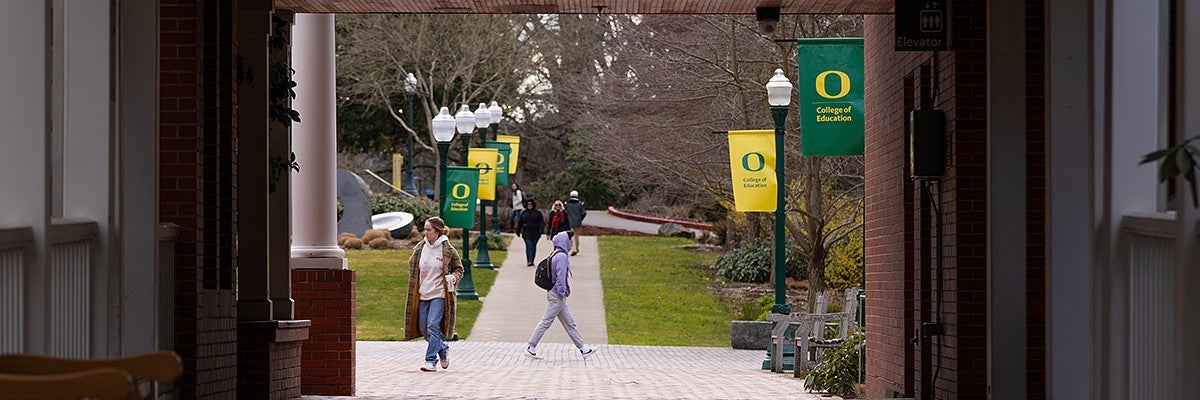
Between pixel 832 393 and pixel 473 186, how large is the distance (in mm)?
15594

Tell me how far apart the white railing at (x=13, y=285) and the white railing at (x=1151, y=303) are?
4527mm

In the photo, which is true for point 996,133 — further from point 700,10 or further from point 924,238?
point 700,10

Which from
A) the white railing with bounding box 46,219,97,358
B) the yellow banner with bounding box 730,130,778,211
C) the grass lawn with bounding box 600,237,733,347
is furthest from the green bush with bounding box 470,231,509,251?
the white railing with bounding box 46,219,97,358

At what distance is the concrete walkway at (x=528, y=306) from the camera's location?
24.8 metres

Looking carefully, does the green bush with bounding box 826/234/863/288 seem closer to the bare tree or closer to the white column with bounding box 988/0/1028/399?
the bare tree

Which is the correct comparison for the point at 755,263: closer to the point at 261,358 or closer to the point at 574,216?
the point at 574,216

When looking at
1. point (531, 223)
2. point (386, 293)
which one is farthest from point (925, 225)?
point (531, 223)

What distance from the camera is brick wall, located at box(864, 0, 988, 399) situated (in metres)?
9.99

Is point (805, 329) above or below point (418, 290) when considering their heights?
below

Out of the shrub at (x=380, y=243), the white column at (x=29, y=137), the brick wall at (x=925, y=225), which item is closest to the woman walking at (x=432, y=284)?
the brick wall at (x=925, y=225)

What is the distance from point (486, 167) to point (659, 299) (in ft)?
16.1

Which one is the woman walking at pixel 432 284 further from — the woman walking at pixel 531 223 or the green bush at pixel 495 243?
the green bush at pixel 495 243

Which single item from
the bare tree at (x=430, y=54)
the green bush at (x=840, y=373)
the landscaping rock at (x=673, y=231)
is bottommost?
the green bush at (x=840, y=373)

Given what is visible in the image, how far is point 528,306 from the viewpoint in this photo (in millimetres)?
28312
